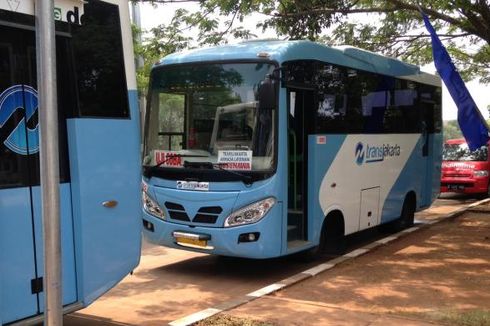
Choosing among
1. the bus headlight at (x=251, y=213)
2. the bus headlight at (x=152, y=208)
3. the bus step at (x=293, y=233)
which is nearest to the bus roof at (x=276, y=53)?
the bus headlight at (x=251, y=213)

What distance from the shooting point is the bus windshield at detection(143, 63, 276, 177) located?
7391mm

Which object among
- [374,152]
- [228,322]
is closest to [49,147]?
[228,322]

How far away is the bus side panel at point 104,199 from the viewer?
473 cm

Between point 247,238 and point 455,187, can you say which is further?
point 455,187

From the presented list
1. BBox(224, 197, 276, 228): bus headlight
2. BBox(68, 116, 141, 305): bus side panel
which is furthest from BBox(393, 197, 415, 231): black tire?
BBox(68, 116, 141, 305): bus side panel

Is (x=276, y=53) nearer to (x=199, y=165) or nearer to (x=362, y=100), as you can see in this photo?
(x=199, y=165)

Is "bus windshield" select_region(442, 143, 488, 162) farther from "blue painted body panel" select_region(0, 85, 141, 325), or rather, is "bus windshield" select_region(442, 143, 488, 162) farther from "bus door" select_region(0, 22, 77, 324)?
"bus door" select_region(0, 22, 77, 324)

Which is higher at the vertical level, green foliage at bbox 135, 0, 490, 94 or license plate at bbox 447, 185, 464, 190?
green foliage at bbox 135, 0, 490, 94

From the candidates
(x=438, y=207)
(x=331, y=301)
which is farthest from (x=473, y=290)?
(x=438, y=207)

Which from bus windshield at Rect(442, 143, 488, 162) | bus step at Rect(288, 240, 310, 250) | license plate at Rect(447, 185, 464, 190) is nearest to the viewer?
bus step at Rect(288, 240, 310, 250)

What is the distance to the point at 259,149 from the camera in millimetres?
7391

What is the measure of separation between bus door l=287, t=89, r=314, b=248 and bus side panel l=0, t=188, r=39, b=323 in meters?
4.27

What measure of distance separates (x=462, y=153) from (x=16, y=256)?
17.5m

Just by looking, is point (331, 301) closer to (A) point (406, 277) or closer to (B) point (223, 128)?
(A) point (406, 277)
